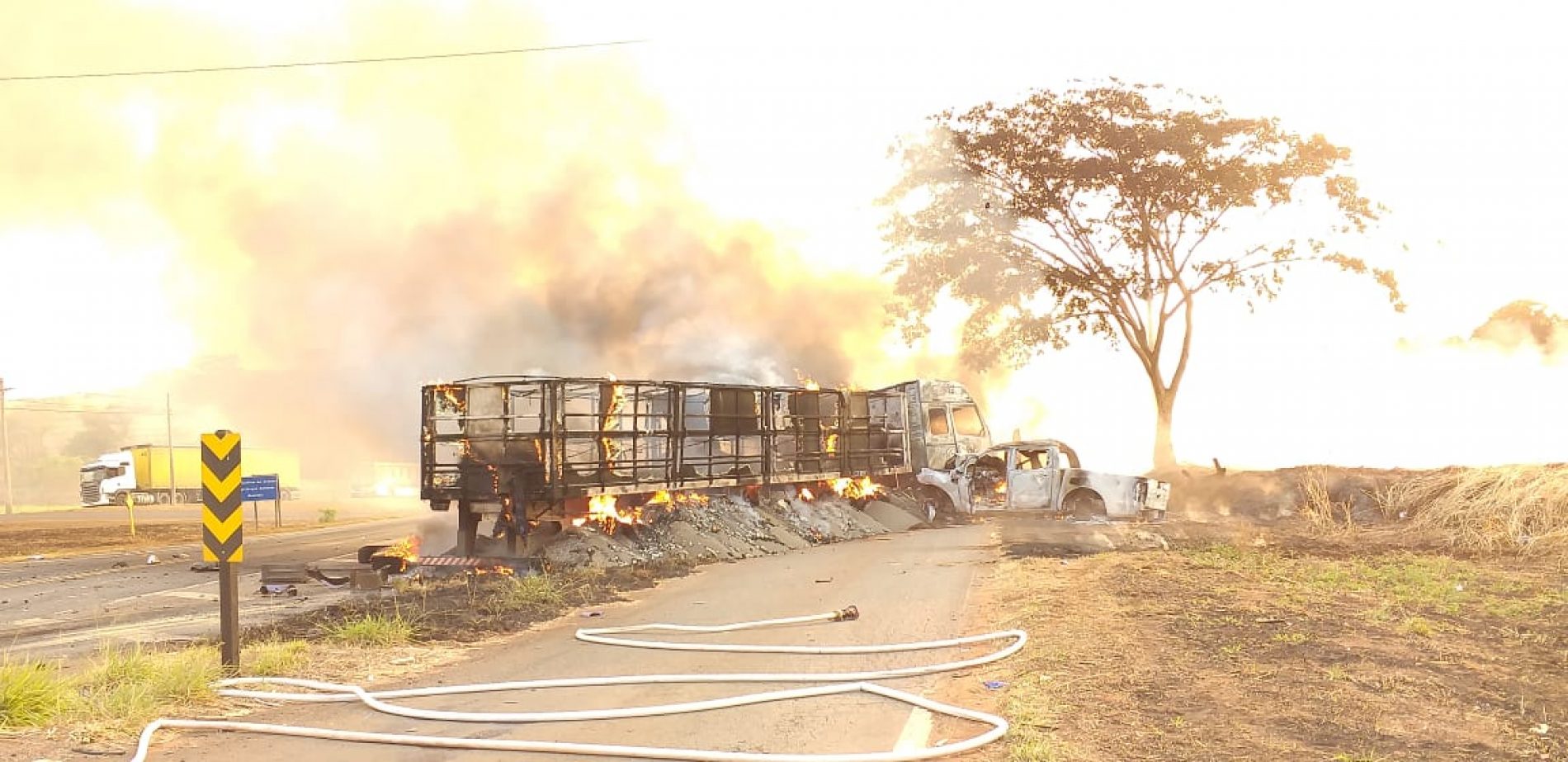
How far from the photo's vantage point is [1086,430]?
143ft

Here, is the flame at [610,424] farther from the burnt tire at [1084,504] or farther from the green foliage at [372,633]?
the burnt tire at [1084,504]

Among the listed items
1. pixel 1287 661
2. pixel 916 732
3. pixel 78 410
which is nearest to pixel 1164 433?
pixel 1287 661

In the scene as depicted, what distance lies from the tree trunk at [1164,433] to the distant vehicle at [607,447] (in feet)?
38.7

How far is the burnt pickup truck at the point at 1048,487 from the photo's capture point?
70.8 feet

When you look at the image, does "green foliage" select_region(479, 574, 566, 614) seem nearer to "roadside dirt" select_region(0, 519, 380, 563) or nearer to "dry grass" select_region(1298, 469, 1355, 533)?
"dry grass" select_region(1298, 469, 1355, 533)

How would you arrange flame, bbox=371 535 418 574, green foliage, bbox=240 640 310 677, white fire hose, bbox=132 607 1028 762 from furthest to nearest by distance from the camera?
flame, bbox=371 535 418 574 < green foliage, bbox=240 640 310 677 < white fire hose, bbox=132 607 1028 762

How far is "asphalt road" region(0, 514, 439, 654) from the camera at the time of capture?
11.4 m

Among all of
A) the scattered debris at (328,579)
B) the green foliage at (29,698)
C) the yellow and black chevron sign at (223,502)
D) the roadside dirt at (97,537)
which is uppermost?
the yellow and black chevron sign at (223,502)

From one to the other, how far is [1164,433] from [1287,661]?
25.4m

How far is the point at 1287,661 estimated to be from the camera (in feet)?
27.2

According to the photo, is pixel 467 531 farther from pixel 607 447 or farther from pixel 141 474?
pixel 141 474

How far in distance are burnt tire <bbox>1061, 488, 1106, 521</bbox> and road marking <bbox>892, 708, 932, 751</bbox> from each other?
50.7ft

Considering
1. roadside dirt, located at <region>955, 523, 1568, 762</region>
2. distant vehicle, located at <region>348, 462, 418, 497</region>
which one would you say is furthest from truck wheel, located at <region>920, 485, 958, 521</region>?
distant vehicle, located at <region>348, 462, 418, 497</region>

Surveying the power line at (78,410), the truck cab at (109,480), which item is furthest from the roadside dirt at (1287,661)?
the power line at (78,410)
